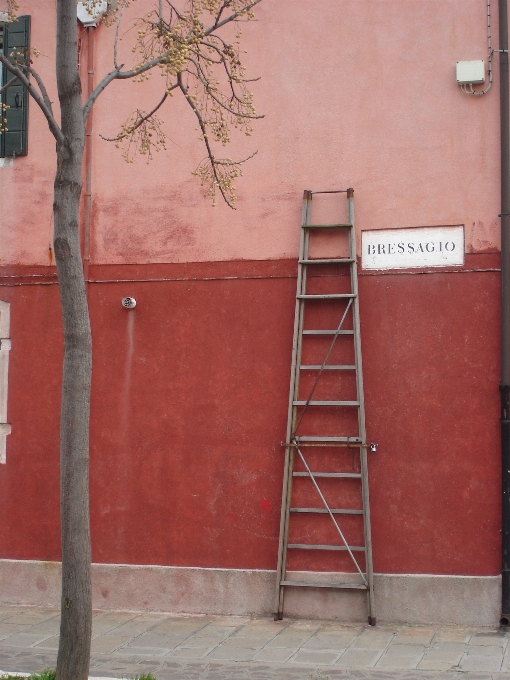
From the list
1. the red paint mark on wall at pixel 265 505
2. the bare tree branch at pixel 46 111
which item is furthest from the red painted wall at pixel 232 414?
the bare tree branch at pixel 46 111

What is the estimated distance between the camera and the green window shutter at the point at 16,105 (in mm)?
9094

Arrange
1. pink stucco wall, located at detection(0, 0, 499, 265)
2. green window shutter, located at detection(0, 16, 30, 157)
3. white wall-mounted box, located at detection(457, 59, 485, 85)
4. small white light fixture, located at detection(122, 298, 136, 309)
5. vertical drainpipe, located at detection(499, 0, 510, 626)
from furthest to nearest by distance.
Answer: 1. green window shutter, located at detection(0, 16, 30, 157)
2. small white light fixture, located at detection(122, 298, 136, 309)
3. pink stucco wall, located at detection(0, 0, 499, 265)
4. white wall-mounted box, located at detection(457, 59, 485, 85)
5. vertical drainpipe, located at detection(499, 0, 510, 626)

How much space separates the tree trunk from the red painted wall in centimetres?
285

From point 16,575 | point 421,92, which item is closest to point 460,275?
point 421,92

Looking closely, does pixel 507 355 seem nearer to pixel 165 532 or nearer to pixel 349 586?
pixel 349 586

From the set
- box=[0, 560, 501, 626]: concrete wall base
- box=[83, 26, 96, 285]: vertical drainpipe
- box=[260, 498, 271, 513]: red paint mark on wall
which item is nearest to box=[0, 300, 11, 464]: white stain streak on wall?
box=[83, 26, 96, 285]: vertical drainpipe

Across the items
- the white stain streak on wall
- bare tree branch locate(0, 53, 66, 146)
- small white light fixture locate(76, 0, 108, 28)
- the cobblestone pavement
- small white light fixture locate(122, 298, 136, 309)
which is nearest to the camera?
bare tree branch locate(0, 53, 66, 146)

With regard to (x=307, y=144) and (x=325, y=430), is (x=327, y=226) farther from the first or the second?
(x=325, y=430)

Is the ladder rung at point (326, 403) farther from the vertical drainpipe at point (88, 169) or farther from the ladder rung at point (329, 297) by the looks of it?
the vertical drainpipe at point (88, 169)

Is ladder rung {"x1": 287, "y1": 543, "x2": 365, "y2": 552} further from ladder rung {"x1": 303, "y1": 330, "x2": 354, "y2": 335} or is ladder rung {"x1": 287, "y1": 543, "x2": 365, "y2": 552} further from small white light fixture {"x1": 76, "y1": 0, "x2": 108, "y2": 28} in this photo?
small white light fixture {"x1": 76, "y1": 0, "x2": 108, "y2": 28}

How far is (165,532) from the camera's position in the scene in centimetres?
842

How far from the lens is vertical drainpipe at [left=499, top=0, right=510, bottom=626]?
7.46 metres

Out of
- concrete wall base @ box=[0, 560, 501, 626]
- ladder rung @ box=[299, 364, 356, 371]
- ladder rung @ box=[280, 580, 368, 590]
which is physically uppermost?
ladder rung @ box=[299, 364, 356, 371]

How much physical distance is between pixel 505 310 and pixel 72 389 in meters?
3.88
